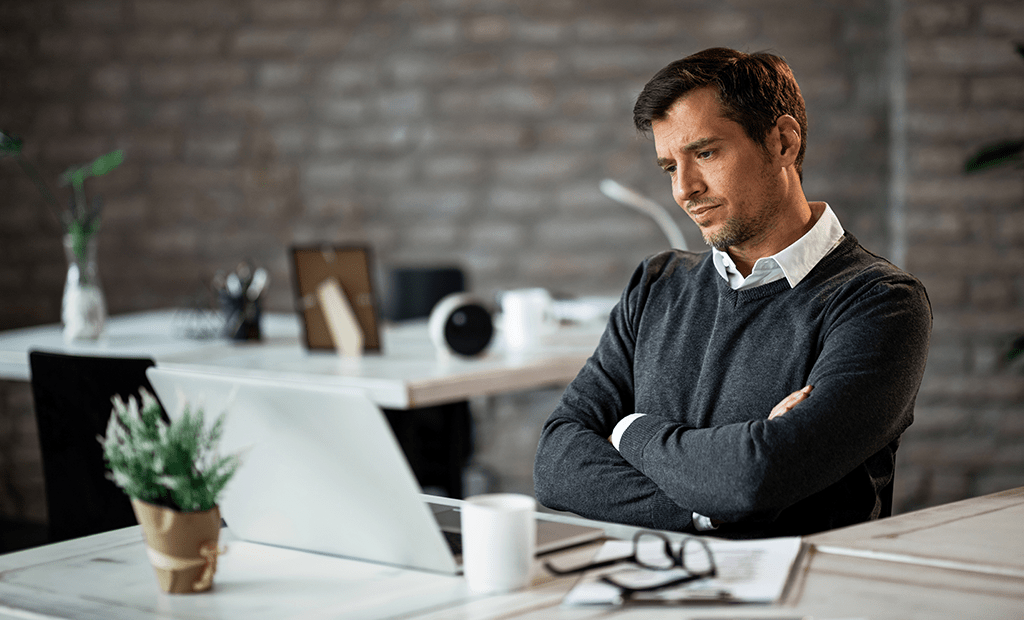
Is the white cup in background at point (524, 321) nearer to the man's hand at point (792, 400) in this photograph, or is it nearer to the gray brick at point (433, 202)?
the man's hand at point (792, 400)

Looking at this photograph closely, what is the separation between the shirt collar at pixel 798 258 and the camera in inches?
58.8

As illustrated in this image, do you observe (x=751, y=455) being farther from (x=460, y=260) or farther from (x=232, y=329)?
(x=460, y=260)

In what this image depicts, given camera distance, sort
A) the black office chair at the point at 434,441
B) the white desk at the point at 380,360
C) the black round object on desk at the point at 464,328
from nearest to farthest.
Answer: the white desk at the point at 380,360 → the black round object on desk at the point at 464,328 → the black office chair at the point at 434,441

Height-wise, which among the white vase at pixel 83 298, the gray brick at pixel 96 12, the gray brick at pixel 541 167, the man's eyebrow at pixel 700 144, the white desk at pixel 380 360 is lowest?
the white desk at pixel 380 360

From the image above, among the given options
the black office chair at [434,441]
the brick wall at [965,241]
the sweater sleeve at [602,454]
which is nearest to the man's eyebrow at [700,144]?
the sweater sleeve at [602,454]

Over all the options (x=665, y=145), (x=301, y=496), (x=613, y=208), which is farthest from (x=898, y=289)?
(x=613, y=208)

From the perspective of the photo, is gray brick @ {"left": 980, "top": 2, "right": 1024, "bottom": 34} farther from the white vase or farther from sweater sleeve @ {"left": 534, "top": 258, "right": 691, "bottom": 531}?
the white vase

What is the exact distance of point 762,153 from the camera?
1562mm

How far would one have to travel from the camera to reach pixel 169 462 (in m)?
1.01

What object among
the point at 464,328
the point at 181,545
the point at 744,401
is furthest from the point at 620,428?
the point at 464,328

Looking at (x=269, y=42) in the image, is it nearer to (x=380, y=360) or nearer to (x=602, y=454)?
(x=380, y=360)

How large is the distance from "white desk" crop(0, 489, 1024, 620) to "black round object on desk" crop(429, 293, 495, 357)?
51.2 inches

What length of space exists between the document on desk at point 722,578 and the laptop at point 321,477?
0.33 ft

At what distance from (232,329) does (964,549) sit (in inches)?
84.0
